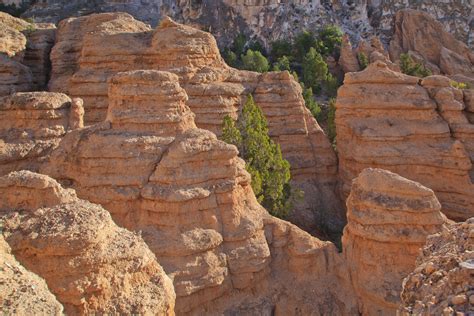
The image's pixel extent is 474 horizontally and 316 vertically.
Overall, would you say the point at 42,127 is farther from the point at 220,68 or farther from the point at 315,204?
the point at 315,204

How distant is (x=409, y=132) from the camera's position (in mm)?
22234

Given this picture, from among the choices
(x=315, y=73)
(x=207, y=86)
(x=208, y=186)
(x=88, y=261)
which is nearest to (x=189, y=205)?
(x=208, y=186)

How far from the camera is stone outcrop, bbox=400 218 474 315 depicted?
16.6ft

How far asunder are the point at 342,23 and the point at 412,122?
152ft

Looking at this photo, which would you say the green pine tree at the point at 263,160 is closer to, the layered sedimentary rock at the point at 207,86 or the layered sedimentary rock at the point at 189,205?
the layered sedimentary rock at the point at 207,86

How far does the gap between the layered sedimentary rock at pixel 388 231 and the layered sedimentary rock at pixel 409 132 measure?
8.45m

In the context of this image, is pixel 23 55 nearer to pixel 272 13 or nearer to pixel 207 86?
pixel 207 86

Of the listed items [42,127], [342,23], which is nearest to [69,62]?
[42,127]

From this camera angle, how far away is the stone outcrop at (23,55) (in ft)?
81.3

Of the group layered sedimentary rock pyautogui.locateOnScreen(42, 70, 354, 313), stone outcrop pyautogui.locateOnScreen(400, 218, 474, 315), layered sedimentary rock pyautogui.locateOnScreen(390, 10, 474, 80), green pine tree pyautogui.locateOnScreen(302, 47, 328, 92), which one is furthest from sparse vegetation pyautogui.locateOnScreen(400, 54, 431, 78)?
stone outcrop pyautogui.locateOnScreen(400, 218, 474, 315)

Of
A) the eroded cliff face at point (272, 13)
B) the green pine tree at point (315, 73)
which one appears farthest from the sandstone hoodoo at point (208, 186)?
the eroded cliff face at point (272, 13)

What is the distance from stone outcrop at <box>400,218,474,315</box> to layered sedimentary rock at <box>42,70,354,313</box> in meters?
7.20

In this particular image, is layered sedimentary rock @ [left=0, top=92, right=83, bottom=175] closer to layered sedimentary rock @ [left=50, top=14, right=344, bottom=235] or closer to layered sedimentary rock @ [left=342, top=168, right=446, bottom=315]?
layered sedimentary rock @ [left=50, top=14, right=344, bottom=235]

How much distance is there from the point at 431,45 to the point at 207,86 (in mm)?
40268
